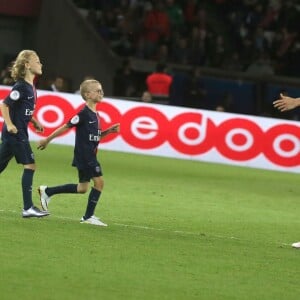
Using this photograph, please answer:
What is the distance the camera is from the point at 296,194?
20375 mm

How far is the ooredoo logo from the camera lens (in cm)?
2416

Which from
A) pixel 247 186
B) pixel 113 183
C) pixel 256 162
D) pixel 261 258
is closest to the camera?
pixel 261 258

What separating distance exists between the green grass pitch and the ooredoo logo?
3.13 metres

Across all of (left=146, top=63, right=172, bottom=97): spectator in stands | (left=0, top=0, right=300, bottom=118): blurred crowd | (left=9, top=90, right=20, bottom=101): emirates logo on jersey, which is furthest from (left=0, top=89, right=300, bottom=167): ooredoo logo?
(left=9, top=90, right=20, bottom=101): emirates logo on jersey

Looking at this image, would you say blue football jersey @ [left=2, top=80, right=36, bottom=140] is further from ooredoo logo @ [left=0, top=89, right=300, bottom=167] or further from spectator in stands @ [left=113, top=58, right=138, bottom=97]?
spectator in stands @ [left=113, top=58, right=138, bottom=97]

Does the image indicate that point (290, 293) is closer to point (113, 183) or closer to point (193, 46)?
point (113, 183)

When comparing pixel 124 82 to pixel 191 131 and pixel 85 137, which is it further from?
pixel 85 137

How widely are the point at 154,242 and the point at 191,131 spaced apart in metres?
11.7

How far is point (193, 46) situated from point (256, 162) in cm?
775

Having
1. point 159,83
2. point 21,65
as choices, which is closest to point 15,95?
point 21,65

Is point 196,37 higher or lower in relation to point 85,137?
lower

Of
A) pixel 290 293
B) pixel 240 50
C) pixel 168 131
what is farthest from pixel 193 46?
pixel 290 293

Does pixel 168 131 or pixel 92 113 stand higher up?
pixel 92 113

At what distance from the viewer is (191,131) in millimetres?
24484
